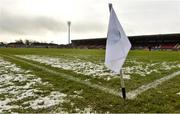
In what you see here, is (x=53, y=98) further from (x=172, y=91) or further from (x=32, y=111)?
(x=172, y=91)

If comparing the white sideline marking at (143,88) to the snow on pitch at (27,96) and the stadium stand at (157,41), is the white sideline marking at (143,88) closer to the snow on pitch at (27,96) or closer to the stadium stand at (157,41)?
the snow on pitch at (27,96)

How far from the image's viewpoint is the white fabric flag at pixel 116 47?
937 cm

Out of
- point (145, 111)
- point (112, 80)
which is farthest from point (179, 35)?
point (145, 111)

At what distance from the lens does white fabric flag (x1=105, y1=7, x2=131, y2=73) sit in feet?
30.7

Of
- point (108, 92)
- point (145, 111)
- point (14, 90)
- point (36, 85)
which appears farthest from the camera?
point (36, 85)

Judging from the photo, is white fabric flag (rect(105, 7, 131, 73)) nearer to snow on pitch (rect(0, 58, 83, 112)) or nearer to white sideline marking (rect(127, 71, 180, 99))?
white sideline marking (rect(127, 71, 180, 99))

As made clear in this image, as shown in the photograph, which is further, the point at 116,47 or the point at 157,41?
the point at 157,41

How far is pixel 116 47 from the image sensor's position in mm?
9383

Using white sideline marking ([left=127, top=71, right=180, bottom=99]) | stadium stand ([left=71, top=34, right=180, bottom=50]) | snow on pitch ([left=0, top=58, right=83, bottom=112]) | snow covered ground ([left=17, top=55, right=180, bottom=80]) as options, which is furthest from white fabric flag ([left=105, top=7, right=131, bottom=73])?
stadium stand ([left=71, top=34, right=180, bottom=50])

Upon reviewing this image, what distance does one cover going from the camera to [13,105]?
33.7 feet

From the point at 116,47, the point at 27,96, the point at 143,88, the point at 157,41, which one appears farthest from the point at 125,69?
the point at 157,41

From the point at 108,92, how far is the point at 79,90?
1322 mm

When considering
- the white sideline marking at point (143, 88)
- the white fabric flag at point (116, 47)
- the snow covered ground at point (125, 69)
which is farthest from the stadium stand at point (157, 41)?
the white fabric flag at point (116, 47)

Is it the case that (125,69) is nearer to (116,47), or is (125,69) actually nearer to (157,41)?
(116,47)
